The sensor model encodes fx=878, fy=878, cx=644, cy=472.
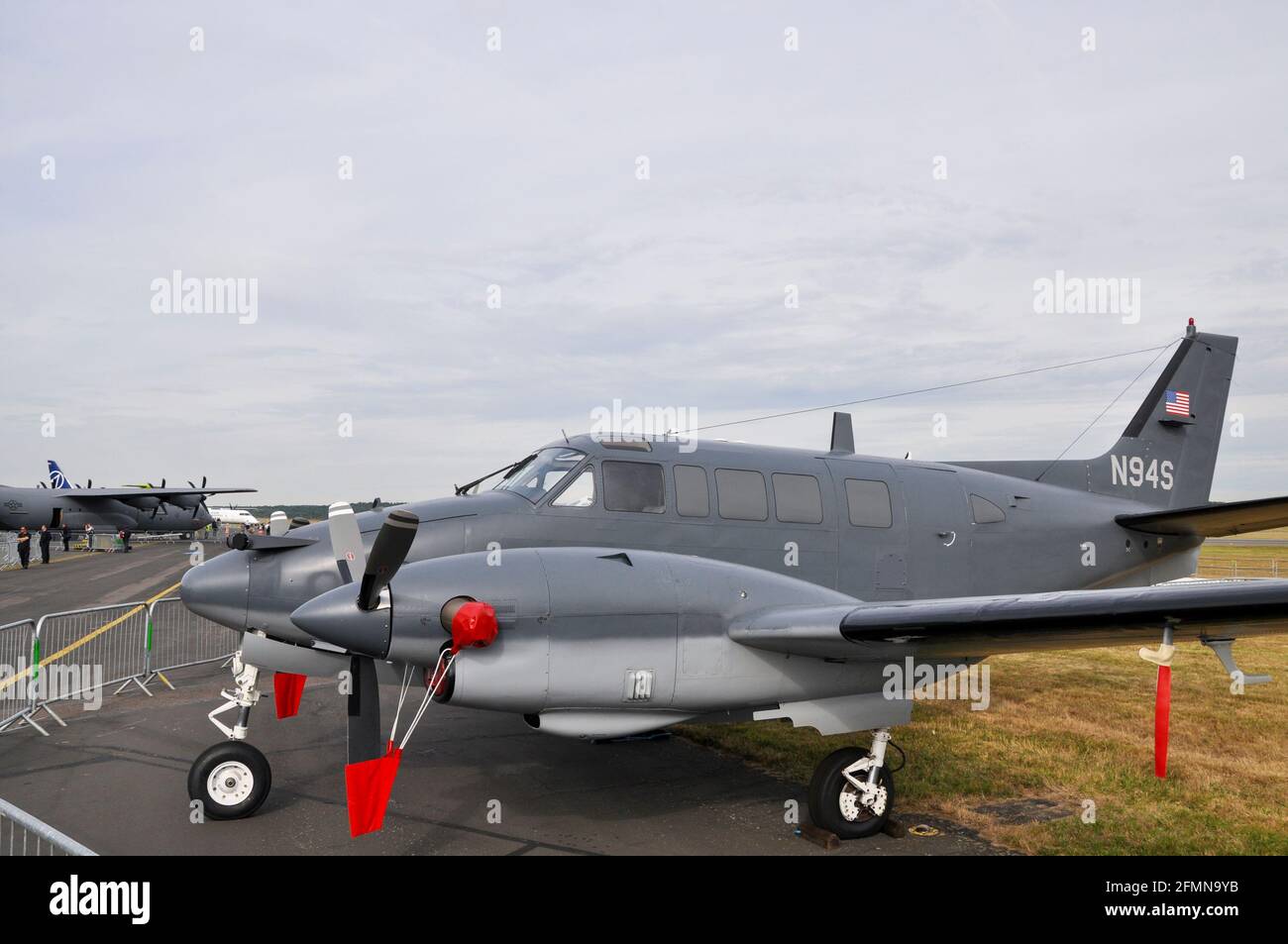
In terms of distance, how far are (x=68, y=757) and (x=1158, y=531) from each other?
13.4 m

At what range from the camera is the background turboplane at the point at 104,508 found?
52031 millimetres

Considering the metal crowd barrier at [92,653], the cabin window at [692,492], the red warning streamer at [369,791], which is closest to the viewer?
the red warning streamer at [369,791]

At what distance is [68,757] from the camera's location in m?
9.63

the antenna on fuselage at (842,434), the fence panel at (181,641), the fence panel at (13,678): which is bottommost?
the fence panel at (181,641)

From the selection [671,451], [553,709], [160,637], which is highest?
[671,451]

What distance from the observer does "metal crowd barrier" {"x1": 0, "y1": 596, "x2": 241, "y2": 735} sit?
11.5 meters

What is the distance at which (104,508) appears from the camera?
58.1 meters

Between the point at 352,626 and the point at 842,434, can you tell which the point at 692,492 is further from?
the point at 352,626

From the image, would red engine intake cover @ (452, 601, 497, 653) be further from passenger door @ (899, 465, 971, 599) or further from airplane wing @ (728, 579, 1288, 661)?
passenger door @ (899, 465, 971, 599)

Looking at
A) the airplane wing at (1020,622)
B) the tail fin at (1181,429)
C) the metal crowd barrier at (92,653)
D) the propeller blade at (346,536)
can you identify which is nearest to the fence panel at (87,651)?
the metal crowd barrier at (92,653)

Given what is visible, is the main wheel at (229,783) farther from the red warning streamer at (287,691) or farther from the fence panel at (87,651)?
the fence panel at (87,651)

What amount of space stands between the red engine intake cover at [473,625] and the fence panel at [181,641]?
933 centimetres
